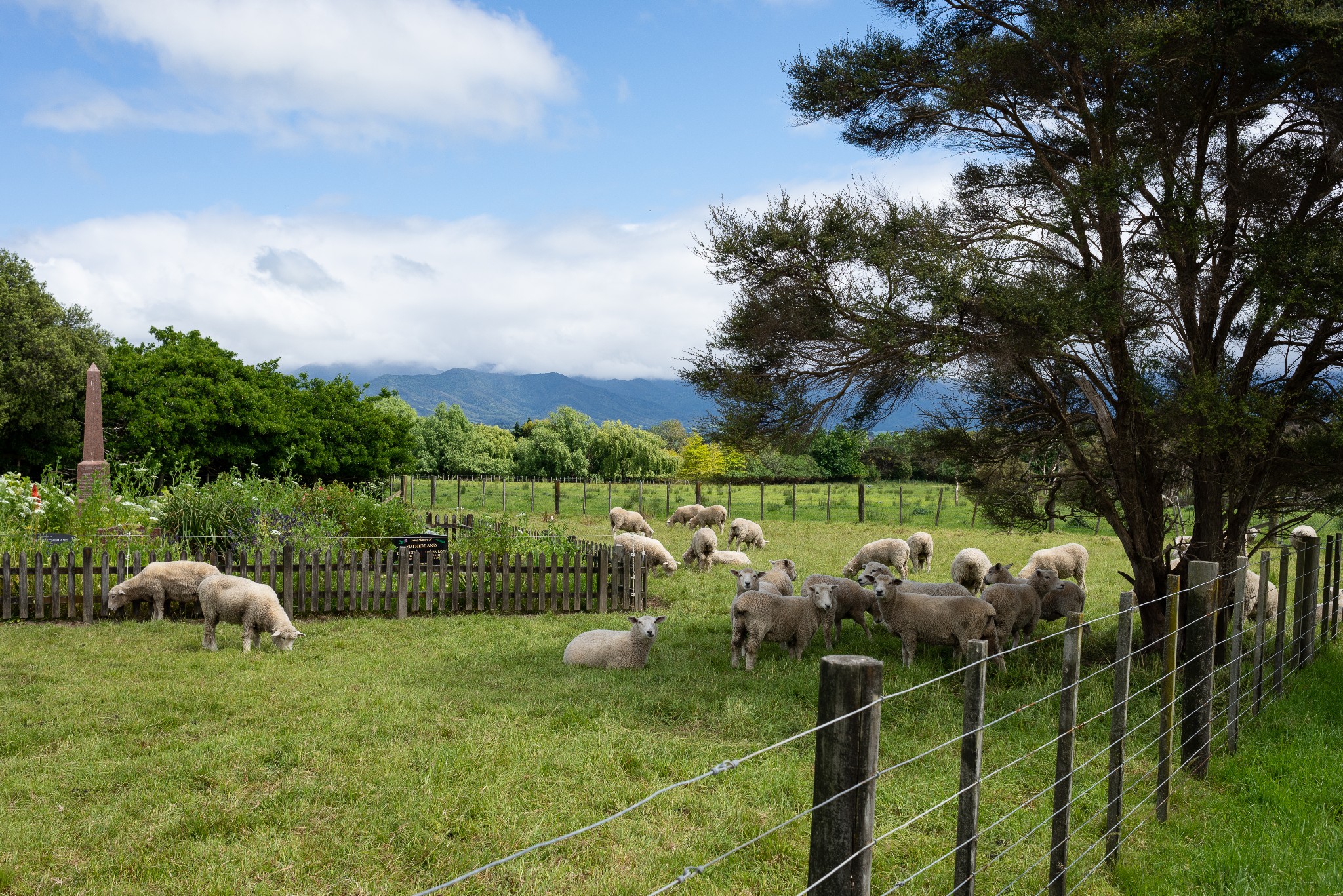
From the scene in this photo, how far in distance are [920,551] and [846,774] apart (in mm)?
16517

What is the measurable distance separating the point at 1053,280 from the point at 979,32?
3.78 metres

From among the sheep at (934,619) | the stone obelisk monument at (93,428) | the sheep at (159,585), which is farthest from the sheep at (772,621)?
the stone obelisk monument at (93,428)

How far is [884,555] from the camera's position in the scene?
1706cm

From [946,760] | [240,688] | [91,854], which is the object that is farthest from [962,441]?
[91,854]

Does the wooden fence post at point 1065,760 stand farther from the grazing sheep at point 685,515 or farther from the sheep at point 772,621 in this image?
the grazing sheep at point 685,515

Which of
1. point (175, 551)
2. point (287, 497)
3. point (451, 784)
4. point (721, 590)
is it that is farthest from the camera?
point (287, 497)

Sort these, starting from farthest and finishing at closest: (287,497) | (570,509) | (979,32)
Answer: (570,509) → (287,497) → (979,32)

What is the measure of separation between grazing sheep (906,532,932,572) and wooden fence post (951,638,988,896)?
14.9 metres

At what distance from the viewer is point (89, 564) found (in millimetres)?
11578

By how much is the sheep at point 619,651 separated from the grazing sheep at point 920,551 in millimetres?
10052

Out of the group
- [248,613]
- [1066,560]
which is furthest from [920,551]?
[248,613]

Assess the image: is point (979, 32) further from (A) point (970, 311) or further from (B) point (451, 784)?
(B) point (451, 784)

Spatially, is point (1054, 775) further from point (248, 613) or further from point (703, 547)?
point (703, 547)

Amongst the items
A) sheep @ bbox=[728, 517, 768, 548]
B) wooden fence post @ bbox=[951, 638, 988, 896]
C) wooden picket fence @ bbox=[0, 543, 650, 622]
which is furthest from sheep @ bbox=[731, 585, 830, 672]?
sheep @ bbox=[728, 517, 768, 548]
